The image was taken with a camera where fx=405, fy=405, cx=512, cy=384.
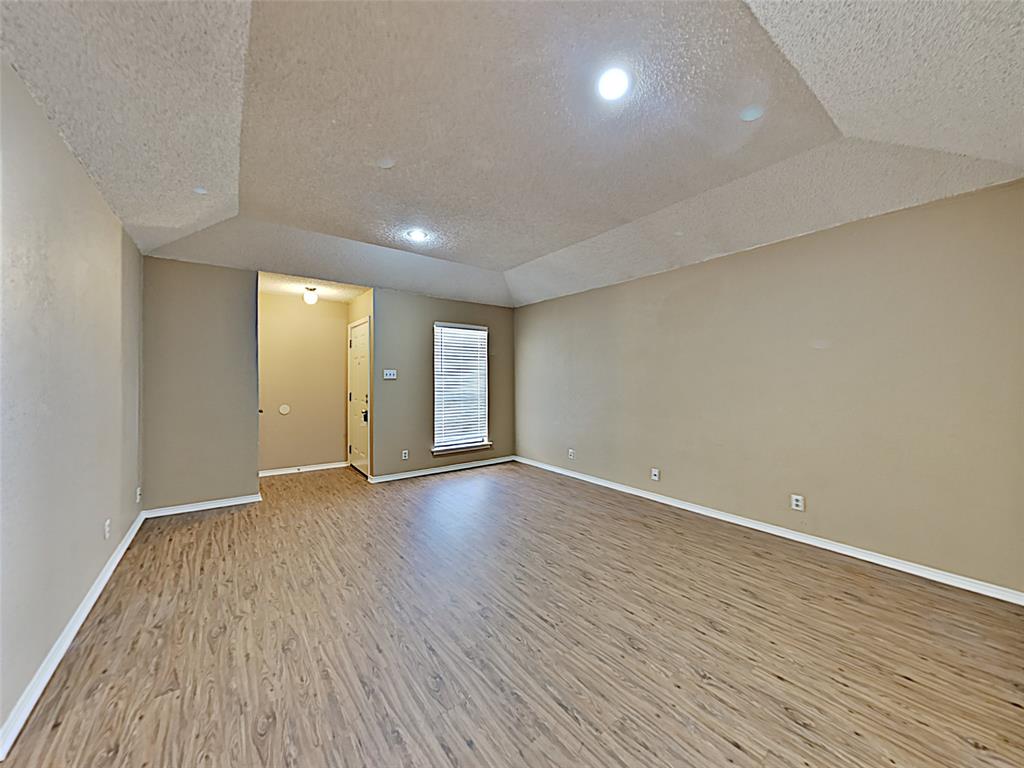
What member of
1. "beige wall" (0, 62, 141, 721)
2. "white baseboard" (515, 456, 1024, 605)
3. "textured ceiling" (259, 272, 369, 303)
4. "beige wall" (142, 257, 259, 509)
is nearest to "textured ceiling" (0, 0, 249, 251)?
"beige wall" (0, 62, 141, 721)

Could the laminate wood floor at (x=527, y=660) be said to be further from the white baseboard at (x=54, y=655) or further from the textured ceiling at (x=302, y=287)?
the textured ceiling at (x=302, y=287)

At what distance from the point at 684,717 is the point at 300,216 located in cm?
424

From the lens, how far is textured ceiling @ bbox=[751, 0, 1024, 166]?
1.63m

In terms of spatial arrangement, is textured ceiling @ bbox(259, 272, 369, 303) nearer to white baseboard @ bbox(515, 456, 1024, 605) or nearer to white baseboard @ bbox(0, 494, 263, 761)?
white baseboard @ bbox(0, 494, 263, 761)

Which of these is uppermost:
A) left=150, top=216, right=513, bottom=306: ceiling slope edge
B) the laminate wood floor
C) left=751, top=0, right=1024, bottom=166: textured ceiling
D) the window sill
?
left=751, top=0, right=1024, bottom=166: textured ceiling

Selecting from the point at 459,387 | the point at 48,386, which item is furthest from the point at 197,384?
the point at 459,387

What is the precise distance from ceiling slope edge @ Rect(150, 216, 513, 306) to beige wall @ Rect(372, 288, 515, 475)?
0.72ft

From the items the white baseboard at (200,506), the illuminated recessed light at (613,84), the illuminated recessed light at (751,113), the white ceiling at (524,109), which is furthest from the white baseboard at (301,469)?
the illuminated recessed light at (751,113)

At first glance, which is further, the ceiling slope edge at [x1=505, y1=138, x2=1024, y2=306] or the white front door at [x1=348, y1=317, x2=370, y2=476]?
the white front door at [x1=348, y1=317, x2=370, y2=476]

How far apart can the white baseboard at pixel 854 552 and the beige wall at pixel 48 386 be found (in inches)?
182

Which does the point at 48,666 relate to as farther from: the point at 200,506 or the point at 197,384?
the point at 197,384

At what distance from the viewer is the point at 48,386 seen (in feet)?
6.23

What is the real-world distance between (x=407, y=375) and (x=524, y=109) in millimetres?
3937

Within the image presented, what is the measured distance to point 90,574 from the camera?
246 cm
